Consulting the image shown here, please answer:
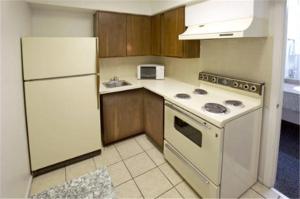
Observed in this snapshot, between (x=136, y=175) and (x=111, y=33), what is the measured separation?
6.54 ft

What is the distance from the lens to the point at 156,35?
2977 millimetres

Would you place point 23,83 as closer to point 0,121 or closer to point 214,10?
point 0,121

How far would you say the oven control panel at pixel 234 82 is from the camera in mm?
1816

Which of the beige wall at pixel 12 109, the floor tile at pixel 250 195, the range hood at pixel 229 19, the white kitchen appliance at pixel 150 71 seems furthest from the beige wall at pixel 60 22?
the floor tile at pixel 250 195

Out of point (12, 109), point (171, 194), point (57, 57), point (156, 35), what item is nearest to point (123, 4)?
point (156, 35)

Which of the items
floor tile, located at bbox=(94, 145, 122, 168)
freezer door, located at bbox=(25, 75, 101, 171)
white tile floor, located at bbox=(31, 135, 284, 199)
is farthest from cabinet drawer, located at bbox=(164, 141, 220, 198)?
freezer door, located at bbox=(25, 75, 101, 171)

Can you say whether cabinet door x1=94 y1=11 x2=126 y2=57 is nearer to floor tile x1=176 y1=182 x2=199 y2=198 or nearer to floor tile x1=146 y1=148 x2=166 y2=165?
floor tile x1=146 y1=148 x2=166 y2=165

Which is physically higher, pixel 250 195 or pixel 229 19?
pixel 229 19

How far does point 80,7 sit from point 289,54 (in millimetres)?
3140

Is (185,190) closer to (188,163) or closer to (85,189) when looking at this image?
(188,163)

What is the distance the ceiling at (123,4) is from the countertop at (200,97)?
3.50 ft

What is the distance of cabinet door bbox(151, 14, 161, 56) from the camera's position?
2906mm

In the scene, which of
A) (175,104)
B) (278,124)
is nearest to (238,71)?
(278,124)

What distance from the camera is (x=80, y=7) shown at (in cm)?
249
